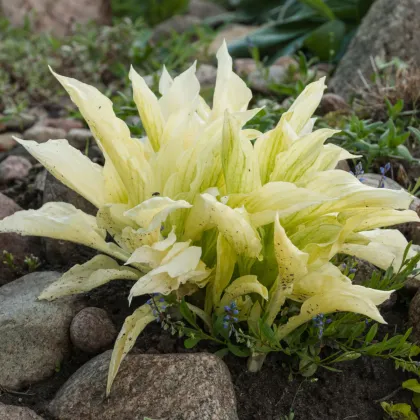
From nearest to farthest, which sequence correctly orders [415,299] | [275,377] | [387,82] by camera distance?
[275,377] → [415,299] → [387,82]

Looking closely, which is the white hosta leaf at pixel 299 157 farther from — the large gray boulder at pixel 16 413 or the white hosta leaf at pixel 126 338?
the large gray boulder at pixel 16 413

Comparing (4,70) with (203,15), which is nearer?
(4,70)

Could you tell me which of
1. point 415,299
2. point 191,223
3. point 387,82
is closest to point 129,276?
point 191,223

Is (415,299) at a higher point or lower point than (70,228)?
lower

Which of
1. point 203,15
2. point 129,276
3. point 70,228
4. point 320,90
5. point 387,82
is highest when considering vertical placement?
point 320,90

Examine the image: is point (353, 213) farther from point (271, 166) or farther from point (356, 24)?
point (356, 24)

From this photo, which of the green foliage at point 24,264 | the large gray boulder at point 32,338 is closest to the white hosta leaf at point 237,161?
the large gray boulder at point 32,338
